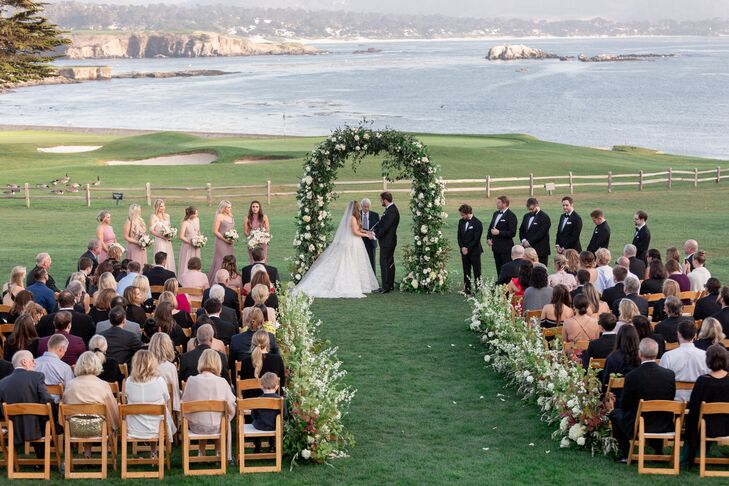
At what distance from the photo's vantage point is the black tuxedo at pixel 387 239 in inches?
814

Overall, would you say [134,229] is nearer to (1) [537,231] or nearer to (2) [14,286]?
(2) [14,286]

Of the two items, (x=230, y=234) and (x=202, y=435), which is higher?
(x=230, y=234)

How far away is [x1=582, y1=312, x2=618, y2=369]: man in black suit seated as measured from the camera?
11.8 metres

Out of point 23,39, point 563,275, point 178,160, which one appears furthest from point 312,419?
point 178,160

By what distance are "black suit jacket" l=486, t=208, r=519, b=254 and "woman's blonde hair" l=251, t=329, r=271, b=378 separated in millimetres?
9469

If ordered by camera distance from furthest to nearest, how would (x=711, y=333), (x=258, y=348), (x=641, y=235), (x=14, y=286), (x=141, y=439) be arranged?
(x=641, y=235) → (x=14, y=286) → (x=258, y=348) → (x=711, y=333) → (x=141, y=439)

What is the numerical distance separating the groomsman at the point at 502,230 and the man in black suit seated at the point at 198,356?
942 cm

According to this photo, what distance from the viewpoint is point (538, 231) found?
1984cm

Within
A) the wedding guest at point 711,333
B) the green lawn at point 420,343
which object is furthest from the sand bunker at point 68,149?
the wedding guest at point 711,333

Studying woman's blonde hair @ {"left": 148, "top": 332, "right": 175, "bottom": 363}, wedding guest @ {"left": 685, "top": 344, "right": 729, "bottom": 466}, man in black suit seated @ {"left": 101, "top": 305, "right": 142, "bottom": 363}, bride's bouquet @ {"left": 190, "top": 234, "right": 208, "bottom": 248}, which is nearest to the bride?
bride's bouquet @ {"left": 190, "top": 234, "right": 208, "bottom": 248}

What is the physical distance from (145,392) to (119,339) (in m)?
1.68

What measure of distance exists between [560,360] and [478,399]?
4.72ft

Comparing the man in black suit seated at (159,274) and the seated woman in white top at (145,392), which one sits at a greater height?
the man in black suit seated at (159,274)

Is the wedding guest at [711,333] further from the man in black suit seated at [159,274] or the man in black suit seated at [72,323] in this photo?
the man in black suit seated at [159,274]
